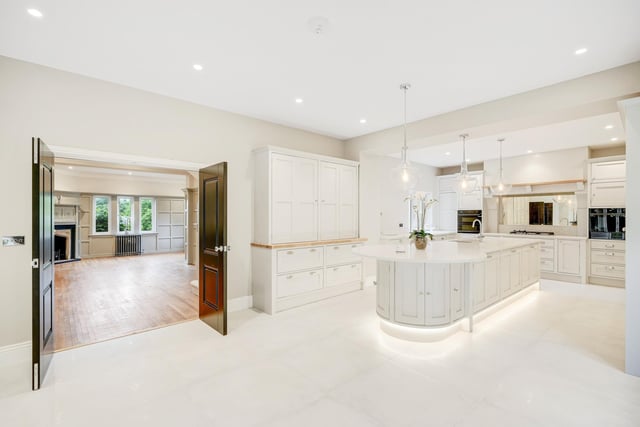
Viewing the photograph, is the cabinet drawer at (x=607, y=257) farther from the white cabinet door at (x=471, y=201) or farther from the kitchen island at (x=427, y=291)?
the kitchen island at (x=427, y=291)

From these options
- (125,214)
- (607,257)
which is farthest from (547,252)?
(125,214)

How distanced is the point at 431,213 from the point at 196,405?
26.2ft

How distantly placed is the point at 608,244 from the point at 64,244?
13.6 meters

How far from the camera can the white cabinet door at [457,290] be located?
3.39 metres

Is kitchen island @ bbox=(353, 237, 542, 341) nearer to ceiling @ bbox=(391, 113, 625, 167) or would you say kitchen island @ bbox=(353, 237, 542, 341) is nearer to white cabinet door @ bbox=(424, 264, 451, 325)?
white cabinet door @ bbox=(424, 264, 451, 325)

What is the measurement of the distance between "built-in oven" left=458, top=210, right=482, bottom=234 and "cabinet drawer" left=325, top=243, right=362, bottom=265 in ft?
13.2

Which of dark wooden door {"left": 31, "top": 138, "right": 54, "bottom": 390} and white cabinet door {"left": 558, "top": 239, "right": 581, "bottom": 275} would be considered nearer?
dark wooden door {"left": 31, "top": 138, "right": 54, "bottom": 390}

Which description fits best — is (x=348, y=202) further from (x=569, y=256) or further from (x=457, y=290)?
(x=569, y=256)

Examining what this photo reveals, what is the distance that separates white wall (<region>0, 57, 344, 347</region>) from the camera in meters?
2.86

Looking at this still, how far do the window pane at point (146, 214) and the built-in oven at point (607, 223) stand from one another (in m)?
12.6

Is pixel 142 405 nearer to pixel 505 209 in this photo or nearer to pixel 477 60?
pixel 477 60

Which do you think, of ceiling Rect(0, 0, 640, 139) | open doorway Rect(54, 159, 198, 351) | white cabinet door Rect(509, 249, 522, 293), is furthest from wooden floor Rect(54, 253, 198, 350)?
white cabinet door Rect(509, 249, 522, 293)

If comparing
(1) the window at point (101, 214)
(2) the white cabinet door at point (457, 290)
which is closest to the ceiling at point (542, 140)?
(2) the white cabinet door at point (457, 290)

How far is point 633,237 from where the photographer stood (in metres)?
2.65
